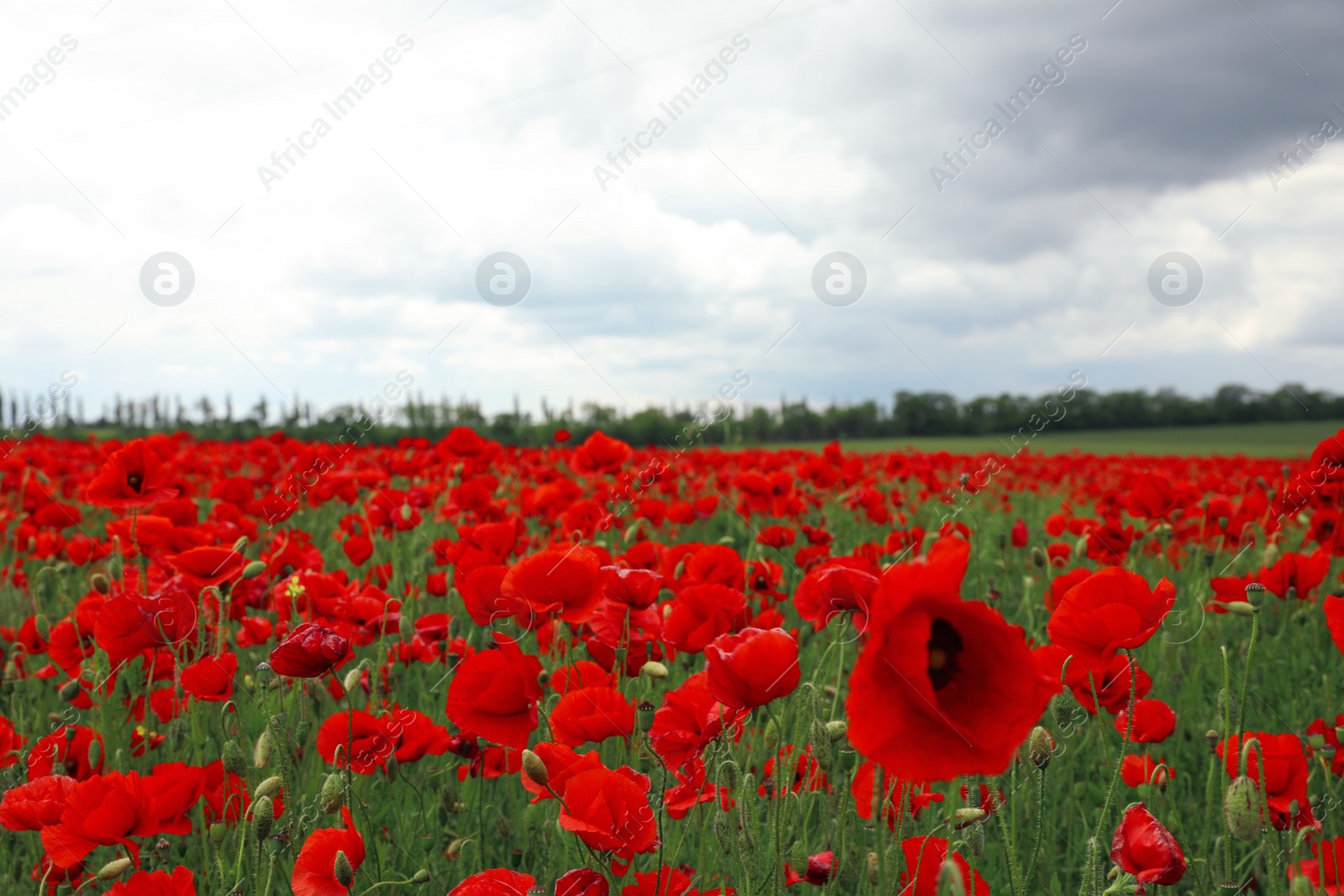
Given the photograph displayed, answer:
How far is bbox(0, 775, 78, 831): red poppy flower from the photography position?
146 centimetres

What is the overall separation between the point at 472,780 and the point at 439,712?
1.82ft

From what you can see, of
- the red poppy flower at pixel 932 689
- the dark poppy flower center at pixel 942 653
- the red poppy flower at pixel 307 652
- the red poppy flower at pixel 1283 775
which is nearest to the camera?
the red poppy flower at pixel 932 689

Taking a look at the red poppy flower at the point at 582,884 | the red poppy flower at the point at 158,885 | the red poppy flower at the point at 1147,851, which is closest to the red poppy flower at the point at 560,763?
the red poppy flower at the point at 582,884

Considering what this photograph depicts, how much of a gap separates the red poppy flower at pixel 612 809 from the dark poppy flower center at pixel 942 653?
476 millimetres

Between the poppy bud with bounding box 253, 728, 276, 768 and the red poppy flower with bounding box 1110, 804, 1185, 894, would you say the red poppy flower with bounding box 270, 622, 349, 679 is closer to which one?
the poppy bud with bounding box 253, 728, 276, 768

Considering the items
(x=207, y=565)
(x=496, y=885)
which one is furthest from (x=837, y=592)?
(x=207, y=565)

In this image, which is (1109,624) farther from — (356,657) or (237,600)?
(356,657)

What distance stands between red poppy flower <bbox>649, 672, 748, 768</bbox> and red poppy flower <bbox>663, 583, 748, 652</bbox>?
232 millimetres

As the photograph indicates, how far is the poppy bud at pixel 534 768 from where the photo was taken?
1216 mm

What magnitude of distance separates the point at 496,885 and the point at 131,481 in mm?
2080

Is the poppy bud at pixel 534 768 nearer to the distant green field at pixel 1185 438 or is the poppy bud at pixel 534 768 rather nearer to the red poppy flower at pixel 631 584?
the red poppy flower at pixel 631 584

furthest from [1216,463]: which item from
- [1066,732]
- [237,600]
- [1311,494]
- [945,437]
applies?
[945,437]

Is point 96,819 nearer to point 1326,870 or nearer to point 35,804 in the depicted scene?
point 35,804

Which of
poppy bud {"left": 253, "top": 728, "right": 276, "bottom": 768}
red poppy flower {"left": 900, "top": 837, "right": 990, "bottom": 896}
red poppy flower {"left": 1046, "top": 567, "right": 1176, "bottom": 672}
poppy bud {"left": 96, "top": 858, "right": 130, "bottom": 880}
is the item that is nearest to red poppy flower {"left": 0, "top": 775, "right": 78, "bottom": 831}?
poppy bud {"left": 96, "top": 858, "right": 130, "bottom": 880}
